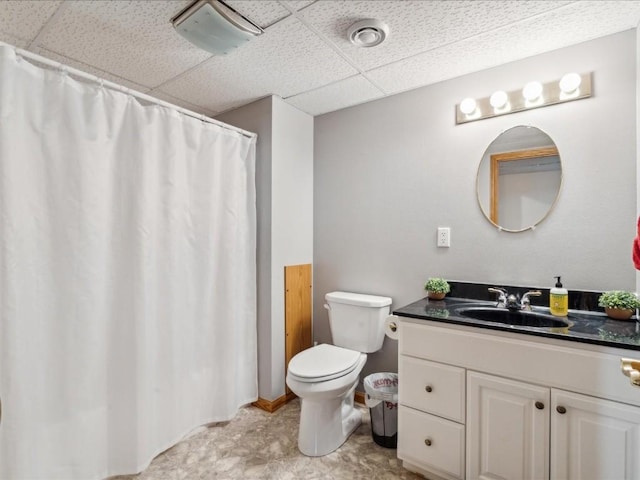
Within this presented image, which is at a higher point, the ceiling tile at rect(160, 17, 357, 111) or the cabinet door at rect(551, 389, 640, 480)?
the ceiling tile at rect(160, 17, 357, 111)

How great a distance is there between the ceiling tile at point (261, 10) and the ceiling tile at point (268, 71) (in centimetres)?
4

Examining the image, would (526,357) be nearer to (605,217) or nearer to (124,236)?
(605,217)

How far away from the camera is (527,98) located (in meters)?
1.72

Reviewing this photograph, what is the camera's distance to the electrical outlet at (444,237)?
1.98 metres

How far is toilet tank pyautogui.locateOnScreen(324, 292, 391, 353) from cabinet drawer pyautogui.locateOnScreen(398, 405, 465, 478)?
0.50 meters

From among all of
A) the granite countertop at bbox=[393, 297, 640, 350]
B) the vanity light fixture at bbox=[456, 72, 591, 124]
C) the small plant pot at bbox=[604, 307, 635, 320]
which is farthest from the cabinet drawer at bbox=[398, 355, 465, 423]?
the vanity light fixture at bbox=[456, 72, 591, 124]

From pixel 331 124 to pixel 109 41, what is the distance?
143 cm

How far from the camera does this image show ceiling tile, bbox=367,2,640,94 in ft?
4.64

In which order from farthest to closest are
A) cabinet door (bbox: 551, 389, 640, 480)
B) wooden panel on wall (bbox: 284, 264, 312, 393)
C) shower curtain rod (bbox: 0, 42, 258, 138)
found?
1. wooden panel on wall (bbox: 284, 264, 312, 393)
2. shower curtain rod (bbox: 0, 42, 258, 138)
3. cabinet door (bbox: 551, 389, 640, 480)

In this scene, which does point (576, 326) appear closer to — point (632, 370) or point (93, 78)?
point (632, 370)

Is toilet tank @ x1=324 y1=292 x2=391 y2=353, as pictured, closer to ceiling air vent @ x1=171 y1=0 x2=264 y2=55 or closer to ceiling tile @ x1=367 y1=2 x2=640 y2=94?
ceiling tile @ x1=367 y1=2 x2=640 y2=94

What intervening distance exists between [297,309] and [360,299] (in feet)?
1.79

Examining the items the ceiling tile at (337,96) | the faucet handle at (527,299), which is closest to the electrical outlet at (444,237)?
the faucet handle at (527,299)

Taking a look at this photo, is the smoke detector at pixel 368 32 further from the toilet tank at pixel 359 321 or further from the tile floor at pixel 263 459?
the tile floor at pixel 263 459
